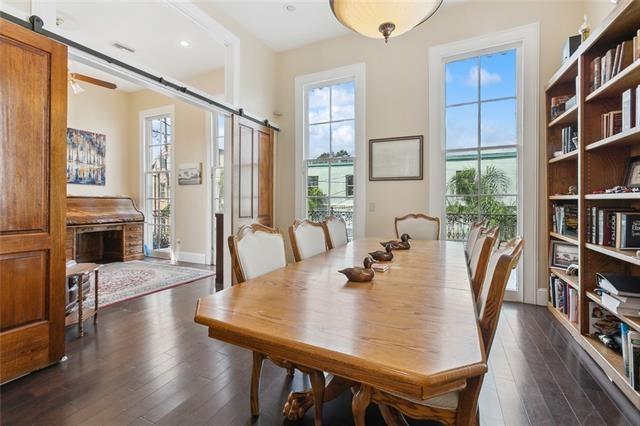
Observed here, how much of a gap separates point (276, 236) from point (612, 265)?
261 centimetres

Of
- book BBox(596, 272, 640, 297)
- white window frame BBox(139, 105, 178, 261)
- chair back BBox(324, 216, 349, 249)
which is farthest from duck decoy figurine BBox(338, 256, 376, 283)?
white window frame BBox(139, 105, 178, 261)

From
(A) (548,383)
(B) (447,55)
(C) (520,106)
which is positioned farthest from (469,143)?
(A) (548,383)

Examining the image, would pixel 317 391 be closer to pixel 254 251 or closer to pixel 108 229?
pixel 254 251

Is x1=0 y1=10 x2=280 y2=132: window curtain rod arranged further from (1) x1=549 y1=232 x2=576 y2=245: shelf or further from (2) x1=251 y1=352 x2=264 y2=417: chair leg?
(1) x1=549 y1=232 x2=576 y2=245: shelf

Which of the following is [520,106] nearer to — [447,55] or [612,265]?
[447,55]

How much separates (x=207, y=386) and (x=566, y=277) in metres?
3.15

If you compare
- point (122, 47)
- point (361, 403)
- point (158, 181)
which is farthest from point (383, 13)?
point (158, 181)

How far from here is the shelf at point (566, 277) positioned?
257cm

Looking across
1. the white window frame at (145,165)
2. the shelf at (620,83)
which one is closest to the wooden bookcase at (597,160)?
the shelf at (620,83)

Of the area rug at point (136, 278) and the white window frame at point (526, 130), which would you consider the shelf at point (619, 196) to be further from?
the area rug at point (136, 278)

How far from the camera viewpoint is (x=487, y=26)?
3541 mm

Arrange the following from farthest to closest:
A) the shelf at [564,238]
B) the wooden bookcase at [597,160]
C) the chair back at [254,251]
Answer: the shelf at [564,238]
the wooden bookcase at [597,160]
the chair back at [254,251]

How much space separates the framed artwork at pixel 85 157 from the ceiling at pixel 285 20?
163 inches

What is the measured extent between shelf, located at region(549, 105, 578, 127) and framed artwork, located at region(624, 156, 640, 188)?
0.66 m
